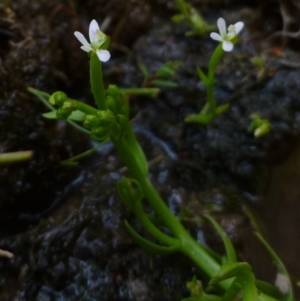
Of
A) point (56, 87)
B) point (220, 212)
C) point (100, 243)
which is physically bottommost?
point (220, 212)

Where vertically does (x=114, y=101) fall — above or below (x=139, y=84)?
above

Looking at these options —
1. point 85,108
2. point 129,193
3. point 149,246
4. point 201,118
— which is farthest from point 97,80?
point 201,118

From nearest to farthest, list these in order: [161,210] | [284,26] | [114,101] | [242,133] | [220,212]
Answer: [114,101], [161,210], [220,212], [242,133], [284,26]

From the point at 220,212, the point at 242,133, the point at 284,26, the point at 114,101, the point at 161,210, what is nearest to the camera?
the point at 114,101

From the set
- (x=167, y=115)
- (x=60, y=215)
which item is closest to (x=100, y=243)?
(x=60, y=215)

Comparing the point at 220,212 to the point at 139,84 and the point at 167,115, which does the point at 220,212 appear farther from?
the point at 139,84

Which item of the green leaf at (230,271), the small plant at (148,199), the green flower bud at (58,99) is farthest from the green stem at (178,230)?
the green flower bud at (58,99)

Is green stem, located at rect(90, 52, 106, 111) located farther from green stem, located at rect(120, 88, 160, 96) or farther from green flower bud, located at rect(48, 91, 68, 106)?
green stem, located at rect(120, 88, 160, 96)

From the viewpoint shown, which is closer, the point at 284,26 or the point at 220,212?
the point at 220,212
